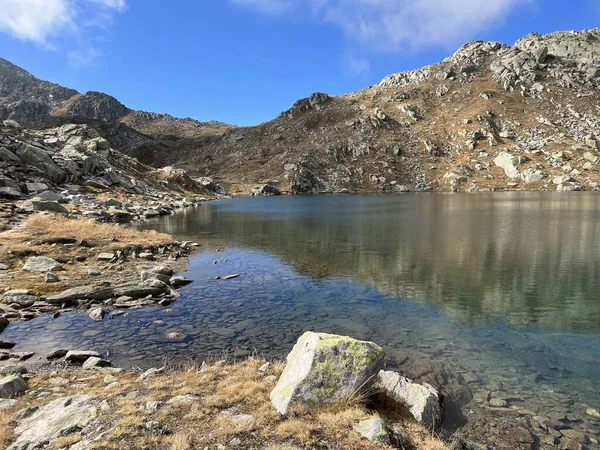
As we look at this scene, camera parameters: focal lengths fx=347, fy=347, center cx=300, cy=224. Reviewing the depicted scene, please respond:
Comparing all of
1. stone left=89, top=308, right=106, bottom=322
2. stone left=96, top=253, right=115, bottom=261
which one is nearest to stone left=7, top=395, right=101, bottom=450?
stone left=89, top=308, right=106, bottom=322

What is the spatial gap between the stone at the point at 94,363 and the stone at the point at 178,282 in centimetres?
1156

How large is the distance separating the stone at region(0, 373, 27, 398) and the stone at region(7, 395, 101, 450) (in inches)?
64.9

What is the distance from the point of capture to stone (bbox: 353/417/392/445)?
8.07 m

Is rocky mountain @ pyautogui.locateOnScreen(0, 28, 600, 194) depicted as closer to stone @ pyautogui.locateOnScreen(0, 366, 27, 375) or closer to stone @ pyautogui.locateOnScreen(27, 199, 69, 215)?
stone @ pyautogui.locateOnScreen(27, 199, 69, 215)

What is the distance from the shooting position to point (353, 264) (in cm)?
3156

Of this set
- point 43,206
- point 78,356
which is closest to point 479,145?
point 43,206

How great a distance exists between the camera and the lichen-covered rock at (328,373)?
9273 mm

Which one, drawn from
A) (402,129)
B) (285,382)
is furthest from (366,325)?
(402,129)

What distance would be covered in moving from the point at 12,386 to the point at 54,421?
3.08 m

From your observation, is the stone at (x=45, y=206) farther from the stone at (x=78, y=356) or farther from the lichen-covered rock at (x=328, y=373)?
the lichen-covered rock at (x=328, y=373)

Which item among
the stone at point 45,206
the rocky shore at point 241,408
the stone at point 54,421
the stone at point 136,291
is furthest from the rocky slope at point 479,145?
the stone at point 54,421

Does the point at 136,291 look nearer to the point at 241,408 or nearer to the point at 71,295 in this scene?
the point at 71,295

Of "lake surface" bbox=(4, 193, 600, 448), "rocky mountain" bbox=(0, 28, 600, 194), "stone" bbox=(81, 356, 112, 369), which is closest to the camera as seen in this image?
"lake surface" bbox=(4, 193, 600, 448)

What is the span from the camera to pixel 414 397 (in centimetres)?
1028
